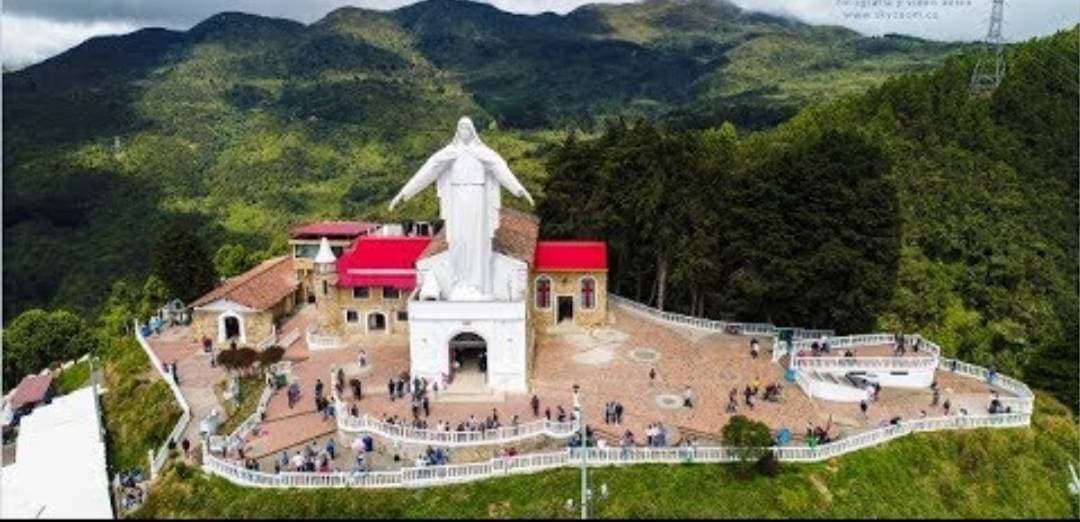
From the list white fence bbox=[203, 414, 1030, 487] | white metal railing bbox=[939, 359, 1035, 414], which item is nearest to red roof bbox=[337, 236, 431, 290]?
white fence bbox=[203, 414, 1030, 487]

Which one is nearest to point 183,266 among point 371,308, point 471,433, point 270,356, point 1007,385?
point 371,308

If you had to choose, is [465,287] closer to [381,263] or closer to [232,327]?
[381,263]

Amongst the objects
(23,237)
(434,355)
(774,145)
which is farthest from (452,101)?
(434,355)

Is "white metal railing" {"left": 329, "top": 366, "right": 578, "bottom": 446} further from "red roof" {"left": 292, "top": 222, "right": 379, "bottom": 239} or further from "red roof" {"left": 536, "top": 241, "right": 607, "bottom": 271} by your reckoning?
"red roof" {"left": 292, "top": 222, "right": 379, "bottom": 239}

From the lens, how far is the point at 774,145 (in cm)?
4394

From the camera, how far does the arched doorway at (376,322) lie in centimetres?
3562

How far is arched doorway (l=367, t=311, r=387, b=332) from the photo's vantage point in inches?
1403

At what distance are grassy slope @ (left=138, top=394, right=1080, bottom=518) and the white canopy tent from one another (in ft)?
6.01

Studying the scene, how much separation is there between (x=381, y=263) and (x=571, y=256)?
770cm

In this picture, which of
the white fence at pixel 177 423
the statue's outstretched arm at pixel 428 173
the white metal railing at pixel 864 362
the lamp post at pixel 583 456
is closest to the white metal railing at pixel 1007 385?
the white metal railing at pixel 864 362

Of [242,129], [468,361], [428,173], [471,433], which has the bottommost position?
[471,433]

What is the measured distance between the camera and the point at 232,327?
1427 inches

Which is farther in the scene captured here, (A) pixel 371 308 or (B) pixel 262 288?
(B) pixel 262 288

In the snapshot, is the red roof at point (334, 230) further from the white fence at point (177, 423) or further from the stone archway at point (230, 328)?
the white fence at point (177, 423)
